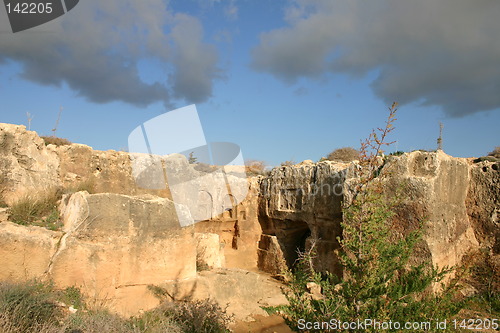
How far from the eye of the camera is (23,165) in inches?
249

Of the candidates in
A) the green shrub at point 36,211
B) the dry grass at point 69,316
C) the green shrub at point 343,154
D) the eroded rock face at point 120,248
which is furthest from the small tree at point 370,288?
the green shrub at point 343,154

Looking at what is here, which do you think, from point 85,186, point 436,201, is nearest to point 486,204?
point 436,201

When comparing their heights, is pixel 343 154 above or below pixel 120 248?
above

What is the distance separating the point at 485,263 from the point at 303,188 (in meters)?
4.32

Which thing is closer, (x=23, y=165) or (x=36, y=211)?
(x=36, y=211)

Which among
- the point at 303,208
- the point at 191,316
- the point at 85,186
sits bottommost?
the point at 191,316

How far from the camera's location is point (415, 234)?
3.12 m

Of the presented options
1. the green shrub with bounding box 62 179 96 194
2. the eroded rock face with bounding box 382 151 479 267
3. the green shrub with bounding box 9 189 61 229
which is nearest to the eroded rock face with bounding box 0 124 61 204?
the green shrub with bounding box 62 179 96 194

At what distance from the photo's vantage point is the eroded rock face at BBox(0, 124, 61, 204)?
19.0 ft

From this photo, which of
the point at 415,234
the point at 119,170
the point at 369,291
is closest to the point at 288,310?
the point at 369,291

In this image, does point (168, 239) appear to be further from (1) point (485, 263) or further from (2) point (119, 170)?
(1) point (485, 263)

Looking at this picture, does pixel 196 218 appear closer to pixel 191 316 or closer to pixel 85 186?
pixel 85 186

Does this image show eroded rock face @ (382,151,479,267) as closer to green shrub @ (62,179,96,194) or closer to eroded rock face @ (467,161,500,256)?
eroded rock face @ (467,161,500,256)

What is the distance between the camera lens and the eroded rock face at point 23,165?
5.78 metres
